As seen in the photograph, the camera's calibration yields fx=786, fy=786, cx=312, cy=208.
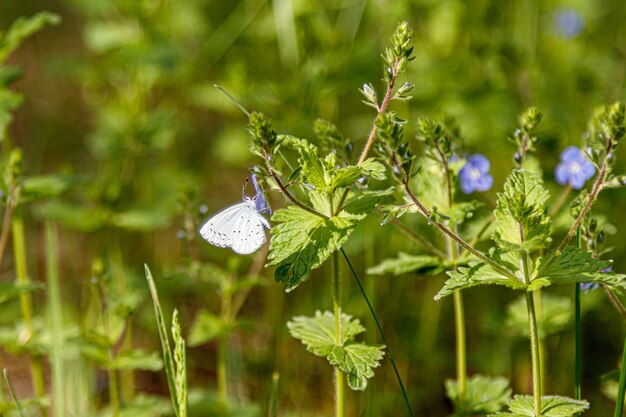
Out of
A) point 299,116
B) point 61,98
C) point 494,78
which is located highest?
point 61,98

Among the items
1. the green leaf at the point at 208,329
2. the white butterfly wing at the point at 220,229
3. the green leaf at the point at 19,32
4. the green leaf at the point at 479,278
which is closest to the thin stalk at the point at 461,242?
the green leaf at the point at 479,278

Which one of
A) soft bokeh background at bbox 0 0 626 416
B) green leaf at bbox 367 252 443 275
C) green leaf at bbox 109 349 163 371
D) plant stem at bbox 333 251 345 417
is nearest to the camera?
plant stem at bbox 333 251 345 417

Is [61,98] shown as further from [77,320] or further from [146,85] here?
[77,320]

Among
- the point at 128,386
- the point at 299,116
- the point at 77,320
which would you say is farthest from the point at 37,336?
the point at 299,116

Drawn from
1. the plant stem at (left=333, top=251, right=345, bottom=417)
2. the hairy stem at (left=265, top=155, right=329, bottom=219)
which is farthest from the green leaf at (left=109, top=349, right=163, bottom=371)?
the hairy stem at (left=265, top=155, right=329, bottom=219)

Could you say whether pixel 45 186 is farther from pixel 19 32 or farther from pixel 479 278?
pixel 479 278

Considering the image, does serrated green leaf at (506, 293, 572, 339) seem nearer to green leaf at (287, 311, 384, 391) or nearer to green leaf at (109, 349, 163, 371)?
green leaf at (287, 311, 384, 391)
